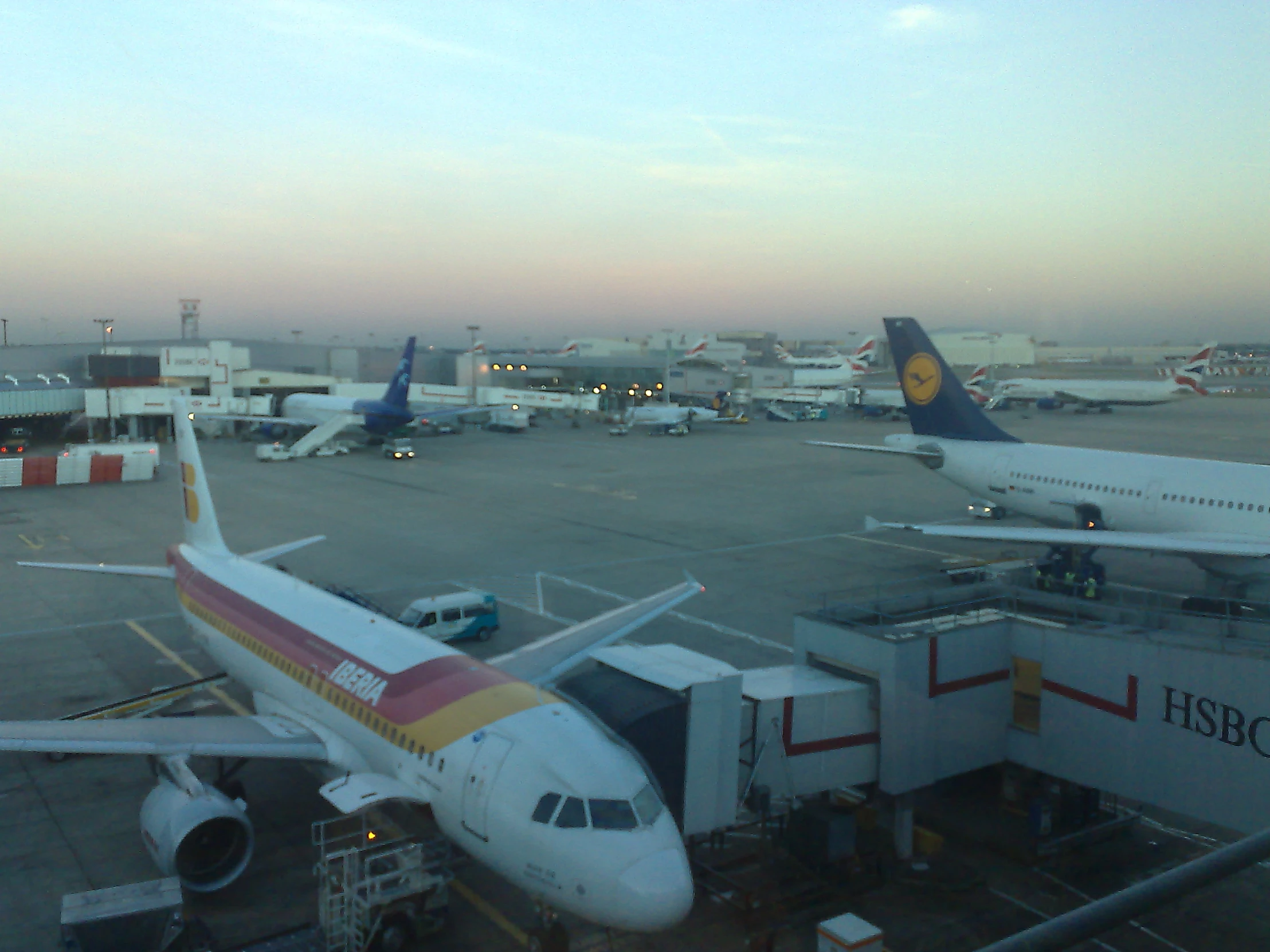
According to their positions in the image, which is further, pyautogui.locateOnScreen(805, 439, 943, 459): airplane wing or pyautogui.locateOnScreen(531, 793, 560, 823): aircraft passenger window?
pyautogui.locateOnScreen(805, 439, 943, 459): airplane wing

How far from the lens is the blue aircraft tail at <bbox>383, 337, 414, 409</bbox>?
80.2 metres

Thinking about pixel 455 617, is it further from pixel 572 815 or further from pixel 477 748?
pixel 572 815

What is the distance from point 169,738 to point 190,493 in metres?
11.4

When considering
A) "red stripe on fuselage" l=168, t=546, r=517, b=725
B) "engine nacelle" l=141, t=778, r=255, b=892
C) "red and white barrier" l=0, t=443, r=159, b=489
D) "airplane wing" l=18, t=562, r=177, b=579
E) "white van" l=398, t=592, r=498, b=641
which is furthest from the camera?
"red and white barrier" l=0, t=443, r=159, b=489

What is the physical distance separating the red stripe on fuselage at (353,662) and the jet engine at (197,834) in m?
2.80

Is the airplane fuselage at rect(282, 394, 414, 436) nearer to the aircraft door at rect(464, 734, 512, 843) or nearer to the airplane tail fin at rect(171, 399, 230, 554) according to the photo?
the airplane tail fin at rect(171, 399, 230, 554)

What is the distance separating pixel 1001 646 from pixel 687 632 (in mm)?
13244

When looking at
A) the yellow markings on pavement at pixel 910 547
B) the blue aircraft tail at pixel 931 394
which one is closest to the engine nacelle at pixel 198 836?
the yellow markings on pavement at pixel 910 547

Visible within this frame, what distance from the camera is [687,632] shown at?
31094 mm

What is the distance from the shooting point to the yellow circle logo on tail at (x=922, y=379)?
44031mm

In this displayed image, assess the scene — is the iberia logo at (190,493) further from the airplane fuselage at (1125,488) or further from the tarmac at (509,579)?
the airplane fuselage at (1125,488)

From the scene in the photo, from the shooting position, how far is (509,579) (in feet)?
128

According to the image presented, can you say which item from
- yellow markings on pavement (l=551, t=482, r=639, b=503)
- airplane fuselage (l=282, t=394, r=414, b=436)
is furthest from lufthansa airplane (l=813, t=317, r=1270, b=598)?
airplane fuselage (l=282, t=394, r=414, b=436)

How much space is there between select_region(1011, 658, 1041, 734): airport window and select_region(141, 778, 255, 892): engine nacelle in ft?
47.6
